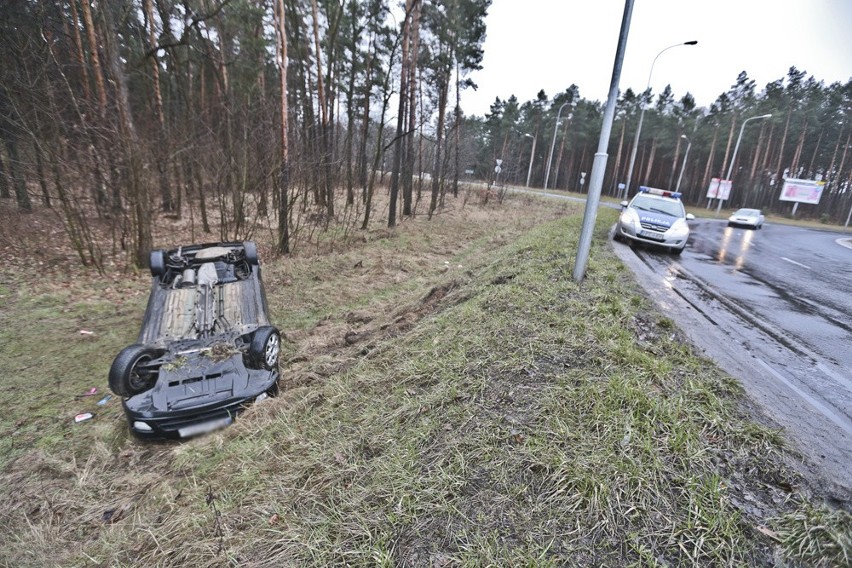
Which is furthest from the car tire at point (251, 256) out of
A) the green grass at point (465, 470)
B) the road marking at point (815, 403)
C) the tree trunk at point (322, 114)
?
the tree trunk at point (322, 114)

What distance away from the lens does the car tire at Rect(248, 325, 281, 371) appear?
423 cm

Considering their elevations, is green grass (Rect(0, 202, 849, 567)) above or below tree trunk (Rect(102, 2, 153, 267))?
below

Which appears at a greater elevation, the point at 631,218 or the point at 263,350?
the point at 631,218

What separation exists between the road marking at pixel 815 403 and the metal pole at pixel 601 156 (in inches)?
92.6

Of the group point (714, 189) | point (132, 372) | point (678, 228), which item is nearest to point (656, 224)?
point (678, 228)

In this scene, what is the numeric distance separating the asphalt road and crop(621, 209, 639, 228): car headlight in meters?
0.71

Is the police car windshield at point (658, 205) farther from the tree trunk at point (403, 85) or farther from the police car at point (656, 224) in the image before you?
the tree trunk at point (403, 85)

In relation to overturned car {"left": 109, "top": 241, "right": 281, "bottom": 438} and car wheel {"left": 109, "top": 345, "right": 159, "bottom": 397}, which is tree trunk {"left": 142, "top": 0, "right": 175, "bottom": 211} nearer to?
overturned car {"left": 109, "top": 241, "right": 281, "bottom": 438}

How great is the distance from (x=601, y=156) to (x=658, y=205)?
24.4 ft

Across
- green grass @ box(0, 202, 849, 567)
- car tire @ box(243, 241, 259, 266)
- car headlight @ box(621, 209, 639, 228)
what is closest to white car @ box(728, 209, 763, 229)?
car headlight @ box(621, 209, 639, 228)

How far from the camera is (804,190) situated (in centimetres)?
3350

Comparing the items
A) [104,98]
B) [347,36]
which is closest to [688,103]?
[347,36]

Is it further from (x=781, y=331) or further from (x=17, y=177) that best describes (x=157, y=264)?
(x=781, y=331)

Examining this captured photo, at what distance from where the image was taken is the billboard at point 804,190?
33.3m
